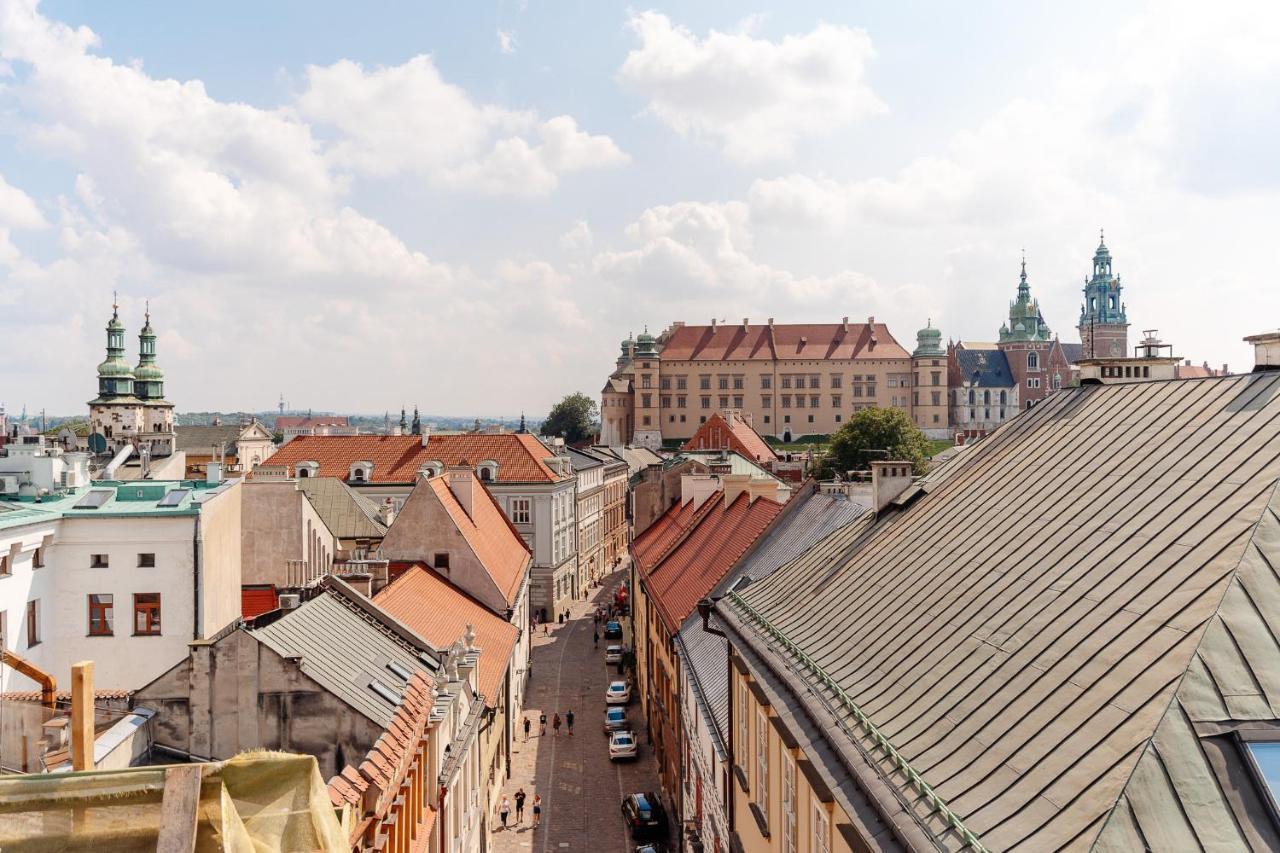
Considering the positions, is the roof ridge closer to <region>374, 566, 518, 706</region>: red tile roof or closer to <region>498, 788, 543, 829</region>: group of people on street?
<region>374, 566, 518, 706</region>: red tile roof

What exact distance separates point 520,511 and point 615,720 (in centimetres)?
2457

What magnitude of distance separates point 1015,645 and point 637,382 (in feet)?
417

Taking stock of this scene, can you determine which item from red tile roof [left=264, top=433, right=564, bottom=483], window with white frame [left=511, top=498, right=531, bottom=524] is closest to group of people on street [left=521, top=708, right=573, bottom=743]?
window with white frame [left=511, top=498, right=531, bottom=524]

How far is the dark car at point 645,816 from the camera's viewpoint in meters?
28.0


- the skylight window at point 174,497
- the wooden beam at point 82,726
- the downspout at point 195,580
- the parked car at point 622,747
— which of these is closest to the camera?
the wooden beam at point 82,726

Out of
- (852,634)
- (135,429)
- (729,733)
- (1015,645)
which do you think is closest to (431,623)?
(729,733)

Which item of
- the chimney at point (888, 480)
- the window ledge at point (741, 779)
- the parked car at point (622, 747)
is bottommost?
the parked car at point (622, 747)

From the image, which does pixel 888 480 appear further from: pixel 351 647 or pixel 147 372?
pixel 147 372

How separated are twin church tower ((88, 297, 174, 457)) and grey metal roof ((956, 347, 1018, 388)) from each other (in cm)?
10306

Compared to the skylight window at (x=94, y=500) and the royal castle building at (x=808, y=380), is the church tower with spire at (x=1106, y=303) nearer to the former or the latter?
the royal castle building at (x=808, y=380)

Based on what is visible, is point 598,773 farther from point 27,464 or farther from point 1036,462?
point 1036,462

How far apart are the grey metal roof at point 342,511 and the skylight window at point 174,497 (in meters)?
20.9

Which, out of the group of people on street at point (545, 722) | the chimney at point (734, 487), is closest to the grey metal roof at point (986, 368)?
the chimney at point (734, 487)

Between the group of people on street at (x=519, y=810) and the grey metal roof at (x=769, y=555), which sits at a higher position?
the grey metal roof at (x=769, y=555)
